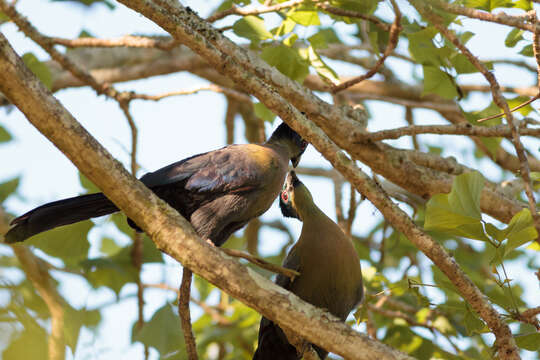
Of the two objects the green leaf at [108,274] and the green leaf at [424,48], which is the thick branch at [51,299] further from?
the green leaf at [424,48]

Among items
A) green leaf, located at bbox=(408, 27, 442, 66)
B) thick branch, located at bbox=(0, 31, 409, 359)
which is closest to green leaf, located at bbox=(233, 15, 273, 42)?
green leaf, located at bbox=(408, 27, 442, 66)

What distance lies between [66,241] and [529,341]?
2.24 meters

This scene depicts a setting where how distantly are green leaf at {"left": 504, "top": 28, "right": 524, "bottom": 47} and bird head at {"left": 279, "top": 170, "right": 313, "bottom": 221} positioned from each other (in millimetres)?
1302

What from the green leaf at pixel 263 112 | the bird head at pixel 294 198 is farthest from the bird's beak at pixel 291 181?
the green leaf at pixel 263 112

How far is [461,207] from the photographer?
77.2 inches

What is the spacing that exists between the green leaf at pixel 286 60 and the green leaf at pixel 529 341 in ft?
5.51

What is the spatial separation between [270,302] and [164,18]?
120 cm

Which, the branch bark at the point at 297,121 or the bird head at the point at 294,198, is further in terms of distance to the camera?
the bird head at the point at 294,198

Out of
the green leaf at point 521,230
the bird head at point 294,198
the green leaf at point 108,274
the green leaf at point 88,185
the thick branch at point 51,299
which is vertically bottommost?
the thick branch at point 51,299

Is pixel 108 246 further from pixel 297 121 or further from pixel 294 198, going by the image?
pixel 297 121

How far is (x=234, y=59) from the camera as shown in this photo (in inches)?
99.7

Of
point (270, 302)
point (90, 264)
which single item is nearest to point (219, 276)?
point (270, 302)

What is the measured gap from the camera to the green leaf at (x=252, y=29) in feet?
9.43

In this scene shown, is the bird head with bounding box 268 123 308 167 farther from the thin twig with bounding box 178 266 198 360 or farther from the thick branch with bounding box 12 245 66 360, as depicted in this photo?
the thick branch with bounding box 12 245 66 360
